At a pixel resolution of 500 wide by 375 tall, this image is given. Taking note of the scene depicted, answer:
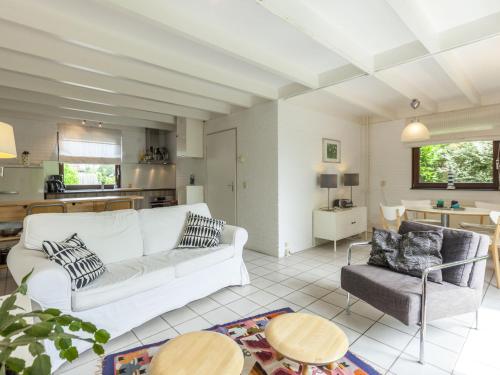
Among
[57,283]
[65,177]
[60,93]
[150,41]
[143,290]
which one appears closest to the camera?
[57,283]

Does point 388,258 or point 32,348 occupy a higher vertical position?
point 32,348

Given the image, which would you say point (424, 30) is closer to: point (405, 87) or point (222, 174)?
point (405, 87)

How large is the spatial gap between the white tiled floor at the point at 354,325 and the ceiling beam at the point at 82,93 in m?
3.07

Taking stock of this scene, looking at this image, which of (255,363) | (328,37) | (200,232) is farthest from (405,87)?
(255,363)

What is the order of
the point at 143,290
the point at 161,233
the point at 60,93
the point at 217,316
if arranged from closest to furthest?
the point at 143,290 < the point at 217,316 < the point at 161,233 < the point at 60,93

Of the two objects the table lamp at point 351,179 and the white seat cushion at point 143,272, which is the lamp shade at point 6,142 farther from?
the table lamp at point 351,179

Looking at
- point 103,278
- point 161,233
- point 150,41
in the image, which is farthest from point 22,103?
point 103,278

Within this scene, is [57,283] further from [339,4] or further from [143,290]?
[339,4]

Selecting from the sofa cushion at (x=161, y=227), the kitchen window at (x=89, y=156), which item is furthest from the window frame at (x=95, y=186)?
the sofa cushion at (x=161, y=227)

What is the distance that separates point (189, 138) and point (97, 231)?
10.5 ft

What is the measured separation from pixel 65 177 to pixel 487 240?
291 inches

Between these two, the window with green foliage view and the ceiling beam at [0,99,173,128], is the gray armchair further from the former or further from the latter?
the window with green foliage view

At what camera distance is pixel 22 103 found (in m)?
4.76

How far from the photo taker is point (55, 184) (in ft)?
18.6
